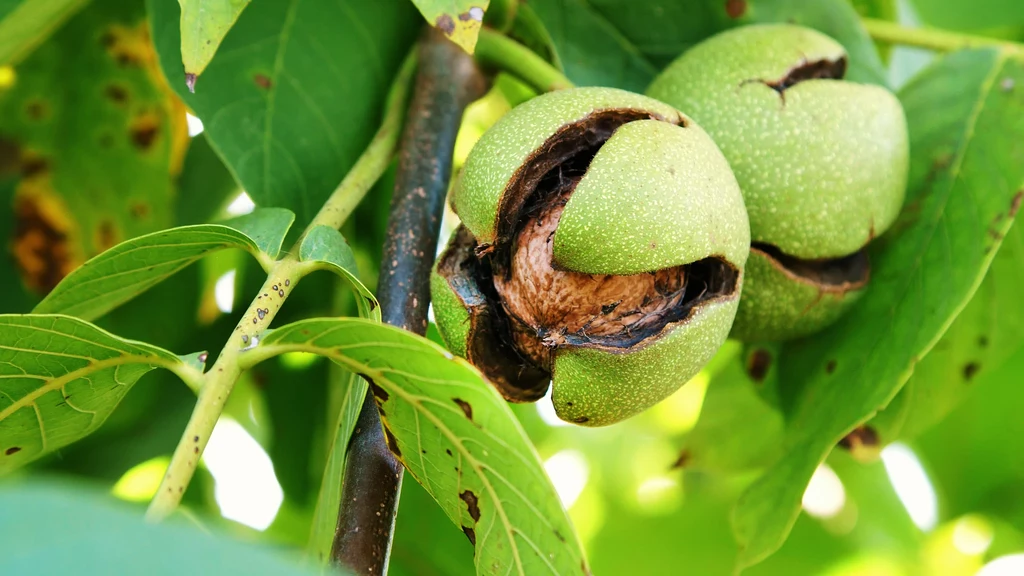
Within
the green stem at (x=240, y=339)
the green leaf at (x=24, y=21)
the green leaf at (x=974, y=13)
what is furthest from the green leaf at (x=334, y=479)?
the green leaf at (x=974, y=13)

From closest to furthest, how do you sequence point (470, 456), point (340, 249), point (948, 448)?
point (470, 456), point (340, 249), point (948, 448)

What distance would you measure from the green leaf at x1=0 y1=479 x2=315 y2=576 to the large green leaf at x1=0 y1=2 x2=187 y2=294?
5.36ft

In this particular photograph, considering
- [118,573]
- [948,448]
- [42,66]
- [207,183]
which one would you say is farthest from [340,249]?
[948,448]

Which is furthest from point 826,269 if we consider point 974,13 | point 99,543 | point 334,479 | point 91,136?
point 91,136

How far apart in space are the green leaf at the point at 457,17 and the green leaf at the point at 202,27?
0.22 meters

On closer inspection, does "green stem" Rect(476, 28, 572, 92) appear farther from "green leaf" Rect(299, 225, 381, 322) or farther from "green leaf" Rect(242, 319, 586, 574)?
"green leaf" Rect(242, 319, 586, 574)

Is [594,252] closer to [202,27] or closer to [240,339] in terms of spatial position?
[240,339]

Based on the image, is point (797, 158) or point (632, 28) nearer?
point (797, 158)

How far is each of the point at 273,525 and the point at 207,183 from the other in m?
0.79

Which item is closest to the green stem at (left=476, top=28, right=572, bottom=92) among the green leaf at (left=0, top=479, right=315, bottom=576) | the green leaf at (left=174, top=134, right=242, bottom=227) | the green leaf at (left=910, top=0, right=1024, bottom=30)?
the green leaf at (left=174, top=134, right=242, bottom=227)

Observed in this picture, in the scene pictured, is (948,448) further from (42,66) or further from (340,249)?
(42,66)

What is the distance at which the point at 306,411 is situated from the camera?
2.12 meters

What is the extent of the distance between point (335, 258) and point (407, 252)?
0.15m

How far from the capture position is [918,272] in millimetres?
1512
